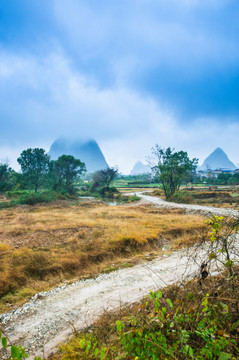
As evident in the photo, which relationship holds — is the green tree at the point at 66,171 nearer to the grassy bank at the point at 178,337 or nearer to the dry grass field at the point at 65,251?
the dry grass field at the point at 65,251

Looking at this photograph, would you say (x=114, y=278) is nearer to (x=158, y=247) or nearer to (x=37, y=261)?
(x=37, y=261)

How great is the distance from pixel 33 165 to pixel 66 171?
9480 millimetres

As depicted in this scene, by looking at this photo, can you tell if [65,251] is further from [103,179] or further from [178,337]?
[103,179]

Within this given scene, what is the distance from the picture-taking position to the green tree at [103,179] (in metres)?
53.9

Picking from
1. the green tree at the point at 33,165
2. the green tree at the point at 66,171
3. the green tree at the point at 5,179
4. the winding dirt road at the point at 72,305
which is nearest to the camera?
the winding dirt road at the point at 72,305

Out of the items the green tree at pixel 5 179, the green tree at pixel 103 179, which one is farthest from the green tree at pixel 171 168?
the green tree at pixel 5 179

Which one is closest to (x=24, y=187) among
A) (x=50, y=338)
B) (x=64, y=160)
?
(x=64, y=160)

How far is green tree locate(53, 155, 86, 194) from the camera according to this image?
47.0 meters

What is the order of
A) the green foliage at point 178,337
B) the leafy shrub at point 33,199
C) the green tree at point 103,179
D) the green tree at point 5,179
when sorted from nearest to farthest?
the green foliage at point 178,337
the leafy shrub at point 33,199
the green tree at point 5,179
the green tree at point 103,179

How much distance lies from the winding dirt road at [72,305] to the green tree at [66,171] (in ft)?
136

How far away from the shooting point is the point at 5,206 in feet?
88.9

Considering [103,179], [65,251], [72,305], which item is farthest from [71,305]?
[103,179]

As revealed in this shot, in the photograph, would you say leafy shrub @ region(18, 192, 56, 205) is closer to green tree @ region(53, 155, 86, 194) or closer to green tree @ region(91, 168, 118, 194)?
green tree @ region(53, 155, 86, 194)

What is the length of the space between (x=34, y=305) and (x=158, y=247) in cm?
A: 701
